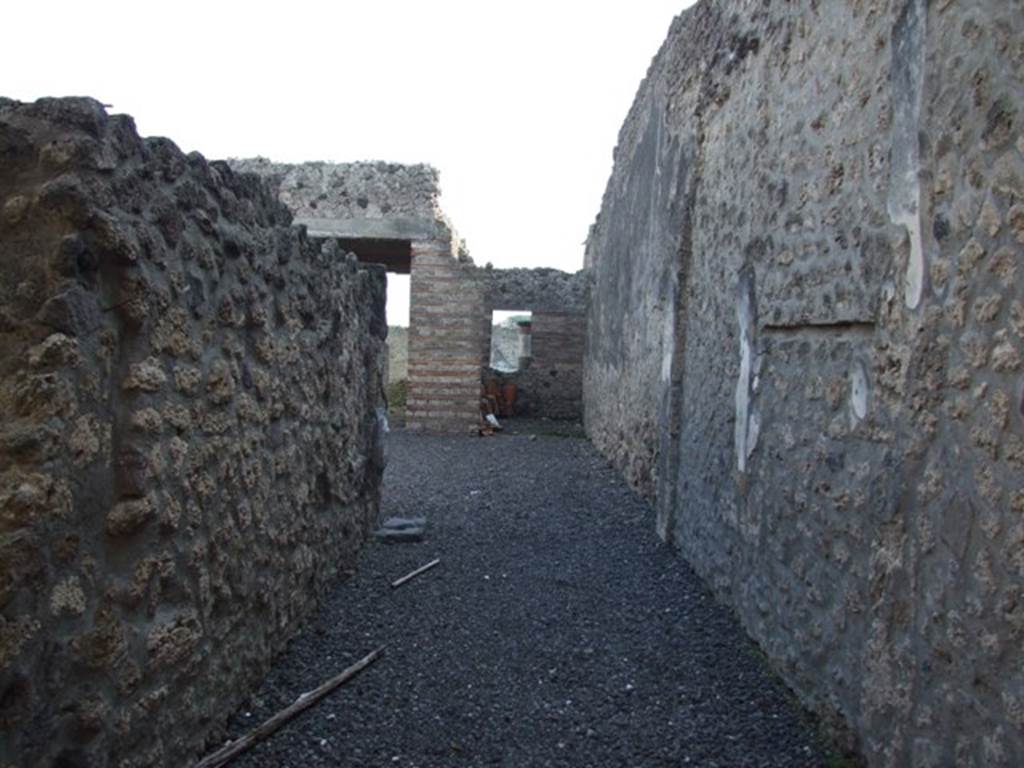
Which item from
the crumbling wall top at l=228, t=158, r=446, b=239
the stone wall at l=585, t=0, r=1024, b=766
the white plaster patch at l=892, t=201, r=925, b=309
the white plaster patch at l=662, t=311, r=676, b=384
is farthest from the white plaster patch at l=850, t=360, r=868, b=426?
the crumbling wall top at l=228, t=158, r=446, b=239

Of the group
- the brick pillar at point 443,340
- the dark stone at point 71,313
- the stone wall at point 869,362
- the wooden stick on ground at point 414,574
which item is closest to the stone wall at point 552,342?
the brick pillar at point 443,340

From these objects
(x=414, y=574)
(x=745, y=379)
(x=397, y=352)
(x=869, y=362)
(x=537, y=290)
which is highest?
(x=537, y=290)

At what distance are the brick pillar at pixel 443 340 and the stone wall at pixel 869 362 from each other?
18.6 ft

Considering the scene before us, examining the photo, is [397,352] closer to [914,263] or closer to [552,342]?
[552,342]

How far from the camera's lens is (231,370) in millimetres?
2682

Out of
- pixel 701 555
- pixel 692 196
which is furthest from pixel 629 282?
pixel 701 555

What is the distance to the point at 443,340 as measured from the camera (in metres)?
10.5

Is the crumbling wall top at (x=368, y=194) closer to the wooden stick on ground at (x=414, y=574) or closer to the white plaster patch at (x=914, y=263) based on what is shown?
the wooden stick on ground at (x=414, y=574)

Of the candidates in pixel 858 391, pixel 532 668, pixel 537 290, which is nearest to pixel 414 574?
pixel 532 668

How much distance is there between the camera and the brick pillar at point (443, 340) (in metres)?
10.4

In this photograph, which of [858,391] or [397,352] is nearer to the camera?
[858,391]

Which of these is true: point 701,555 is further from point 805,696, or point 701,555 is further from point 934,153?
point 934,153

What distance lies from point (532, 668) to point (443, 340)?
7.48m

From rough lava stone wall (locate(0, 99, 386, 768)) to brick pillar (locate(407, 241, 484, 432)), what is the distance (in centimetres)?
723
